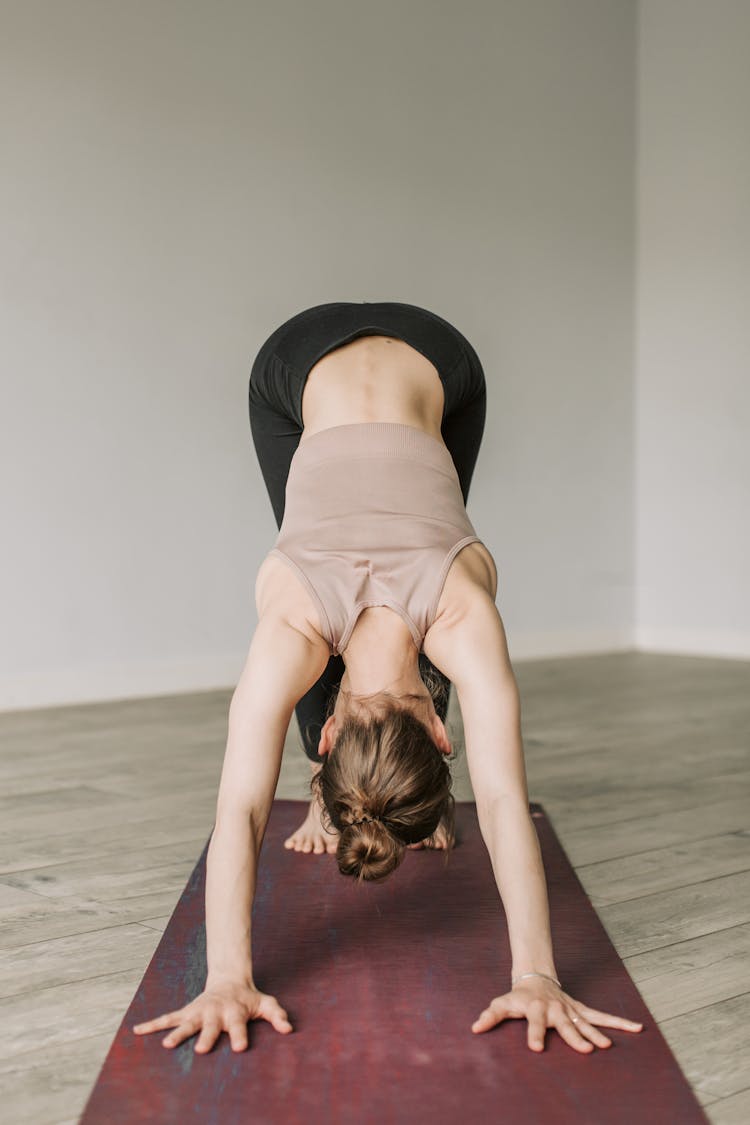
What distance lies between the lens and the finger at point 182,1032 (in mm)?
1385

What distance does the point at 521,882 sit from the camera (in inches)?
59.1

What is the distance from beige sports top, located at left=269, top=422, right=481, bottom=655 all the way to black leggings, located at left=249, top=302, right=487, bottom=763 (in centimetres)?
31

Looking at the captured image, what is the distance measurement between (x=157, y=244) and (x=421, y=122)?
1.50 m

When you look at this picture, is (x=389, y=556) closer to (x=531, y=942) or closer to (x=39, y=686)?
(x=531, y=942)

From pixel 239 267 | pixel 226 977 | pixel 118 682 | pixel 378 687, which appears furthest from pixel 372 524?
pixel 239 267

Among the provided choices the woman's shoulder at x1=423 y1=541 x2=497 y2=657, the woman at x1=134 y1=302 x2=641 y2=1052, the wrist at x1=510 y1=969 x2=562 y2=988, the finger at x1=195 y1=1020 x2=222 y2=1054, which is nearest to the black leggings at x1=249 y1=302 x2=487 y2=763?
A: the woman at x1=134 y1=302 x2=641 y2=1052

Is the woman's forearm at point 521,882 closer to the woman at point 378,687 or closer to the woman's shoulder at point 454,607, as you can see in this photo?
the woman at point 378,687

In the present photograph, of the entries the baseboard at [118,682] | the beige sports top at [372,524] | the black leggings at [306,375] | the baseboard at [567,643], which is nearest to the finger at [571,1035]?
the beige sports top at [372,524]

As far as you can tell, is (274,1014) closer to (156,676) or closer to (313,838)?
(313,838)

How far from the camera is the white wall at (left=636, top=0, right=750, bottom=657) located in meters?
5.74

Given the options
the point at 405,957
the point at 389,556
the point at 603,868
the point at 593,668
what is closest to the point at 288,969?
the point at 405,957

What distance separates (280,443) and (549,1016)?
1.33m

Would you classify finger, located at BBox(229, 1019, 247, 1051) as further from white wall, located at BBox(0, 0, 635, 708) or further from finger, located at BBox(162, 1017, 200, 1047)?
white wall, located at BBox(0, 0, 635, 708)

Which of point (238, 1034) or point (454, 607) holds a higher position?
point (454, 607)
